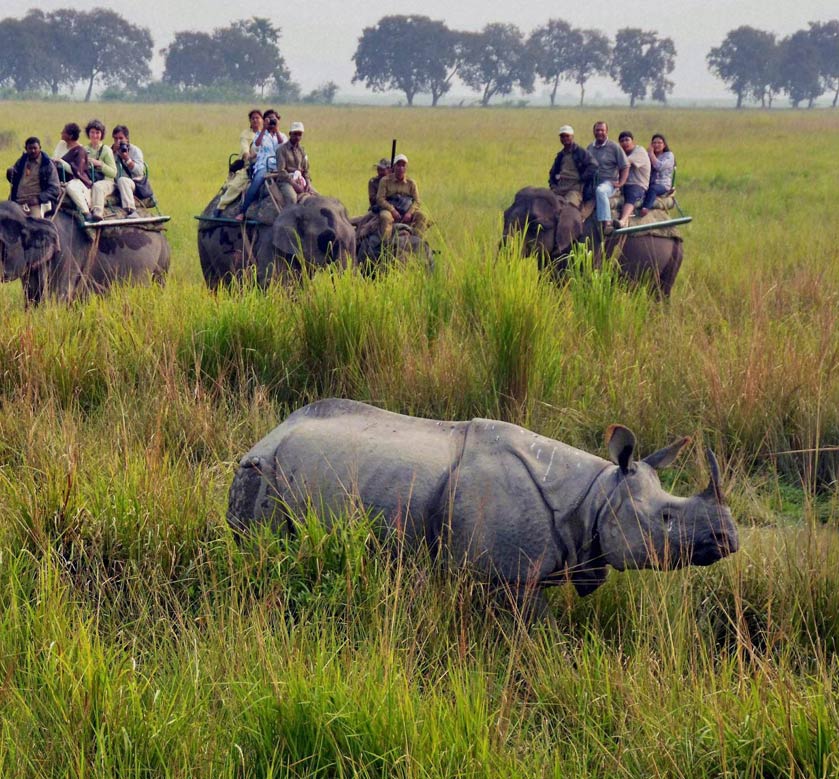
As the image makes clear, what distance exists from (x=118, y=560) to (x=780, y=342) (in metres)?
4.28

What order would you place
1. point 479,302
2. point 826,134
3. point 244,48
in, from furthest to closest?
point 244,48 < point 826,134 < point 479,302

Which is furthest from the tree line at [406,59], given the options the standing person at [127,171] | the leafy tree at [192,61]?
the standing person at [127,171]

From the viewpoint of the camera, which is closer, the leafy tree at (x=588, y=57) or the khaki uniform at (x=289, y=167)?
the khaki uniform at (x=289, y=167)

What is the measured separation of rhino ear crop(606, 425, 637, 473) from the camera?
147 inches

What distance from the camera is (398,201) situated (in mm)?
10586

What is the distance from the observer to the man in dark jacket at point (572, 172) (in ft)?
36.0

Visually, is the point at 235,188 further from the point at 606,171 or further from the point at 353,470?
the point at 353,470

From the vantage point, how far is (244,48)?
8438 centimetres

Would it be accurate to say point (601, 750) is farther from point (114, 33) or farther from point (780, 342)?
point (114, 33)

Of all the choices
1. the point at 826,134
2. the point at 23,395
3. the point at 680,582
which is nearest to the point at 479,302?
the point at 23,395

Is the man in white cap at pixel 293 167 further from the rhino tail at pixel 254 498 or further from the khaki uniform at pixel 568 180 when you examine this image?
the rhino tail at pixel 254 498

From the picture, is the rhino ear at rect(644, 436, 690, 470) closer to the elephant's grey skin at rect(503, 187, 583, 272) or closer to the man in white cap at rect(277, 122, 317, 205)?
the elephant's grey skin at rect(503, 187, 583, 272)

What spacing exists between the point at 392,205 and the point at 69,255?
2.94 meters

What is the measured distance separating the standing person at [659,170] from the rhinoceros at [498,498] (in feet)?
22.9
